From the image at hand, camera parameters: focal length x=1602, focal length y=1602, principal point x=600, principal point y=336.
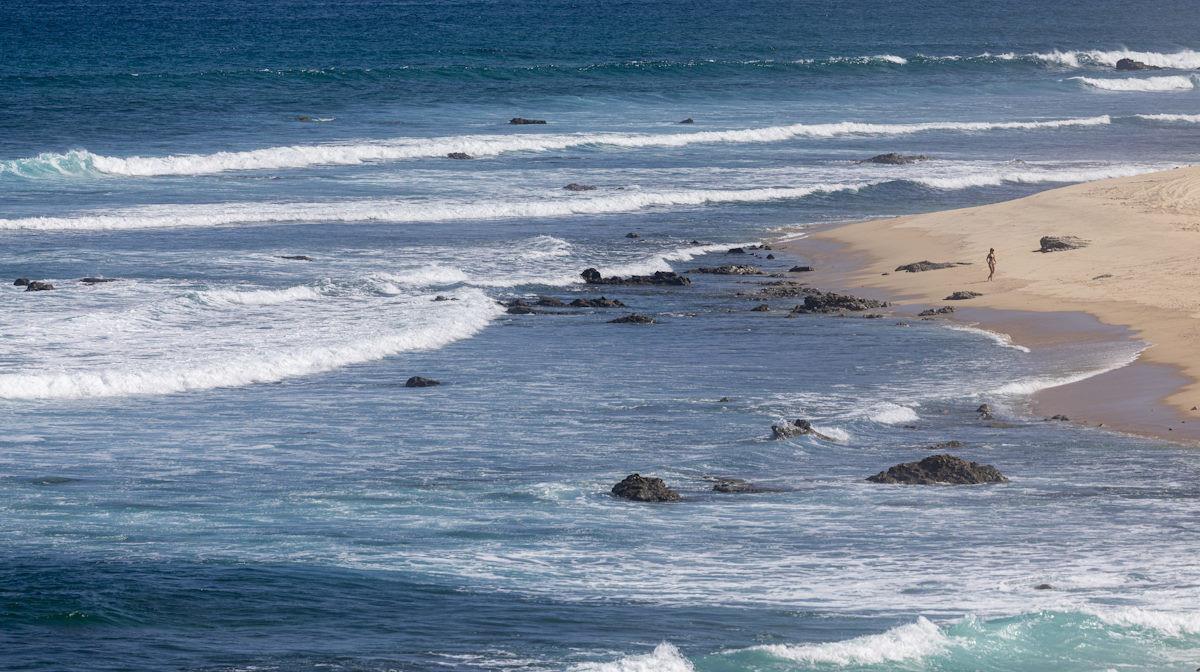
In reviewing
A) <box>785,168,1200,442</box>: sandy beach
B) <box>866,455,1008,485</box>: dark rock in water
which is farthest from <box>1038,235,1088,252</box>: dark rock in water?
Answer: <box>866,455,1008,485</box>: dark rock in water

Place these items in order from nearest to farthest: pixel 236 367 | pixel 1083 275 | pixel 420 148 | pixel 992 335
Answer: pixel 236 367 < pixel 992 335 < pixel 1083 275 < pixel 420 148

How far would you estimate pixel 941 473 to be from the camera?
14477 mm

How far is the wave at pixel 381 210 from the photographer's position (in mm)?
34344

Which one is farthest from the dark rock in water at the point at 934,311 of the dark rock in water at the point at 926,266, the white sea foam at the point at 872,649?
the white sea foam at the point at 872,649

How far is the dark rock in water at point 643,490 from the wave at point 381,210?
2252 centimetres

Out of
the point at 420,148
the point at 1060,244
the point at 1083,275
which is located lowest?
the point at 1083,275

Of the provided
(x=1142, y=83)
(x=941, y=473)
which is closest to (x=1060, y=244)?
(x=941, y=473)

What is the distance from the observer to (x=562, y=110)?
199ft

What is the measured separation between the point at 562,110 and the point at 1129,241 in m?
34.9

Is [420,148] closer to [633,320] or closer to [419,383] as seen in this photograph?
[633,320]

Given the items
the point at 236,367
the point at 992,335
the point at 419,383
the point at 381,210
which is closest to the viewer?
the point at 419,383

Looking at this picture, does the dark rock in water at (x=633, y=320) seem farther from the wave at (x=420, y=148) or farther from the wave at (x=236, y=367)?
the wave at (x=420, y=148)

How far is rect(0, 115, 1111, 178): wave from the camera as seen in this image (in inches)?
1708

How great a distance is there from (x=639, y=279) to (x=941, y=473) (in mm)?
13762
